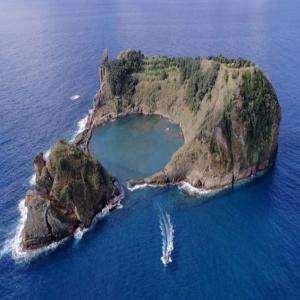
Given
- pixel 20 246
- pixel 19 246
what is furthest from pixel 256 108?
pixel 19 246

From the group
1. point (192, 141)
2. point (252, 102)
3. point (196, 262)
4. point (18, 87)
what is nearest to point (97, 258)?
point (196, 262)

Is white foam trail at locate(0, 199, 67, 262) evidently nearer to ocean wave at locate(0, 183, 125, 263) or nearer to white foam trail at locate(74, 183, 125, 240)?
ocean wave at locate(0, 183, 125, 263)

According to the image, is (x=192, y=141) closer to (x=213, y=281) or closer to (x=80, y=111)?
(x=213, y=281)

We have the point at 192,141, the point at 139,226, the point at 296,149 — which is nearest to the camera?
the point at 139,226

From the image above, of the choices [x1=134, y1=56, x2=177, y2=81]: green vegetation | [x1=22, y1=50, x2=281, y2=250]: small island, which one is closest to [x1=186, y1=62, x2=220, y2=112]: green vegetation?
[x1=22, y1=50, x2=281, y2=250]: small island

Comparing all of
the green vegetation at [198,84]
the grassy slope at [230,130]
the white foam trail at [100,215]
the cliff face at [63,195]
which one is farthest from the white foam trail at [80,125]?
the green vegetation at [198,84]

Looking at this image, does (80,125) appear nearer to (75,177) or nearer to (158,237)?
(75,177)

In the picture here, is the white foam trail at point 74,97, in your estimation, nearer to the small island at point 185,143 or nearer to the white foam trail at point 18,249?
the small island at point 185,143
